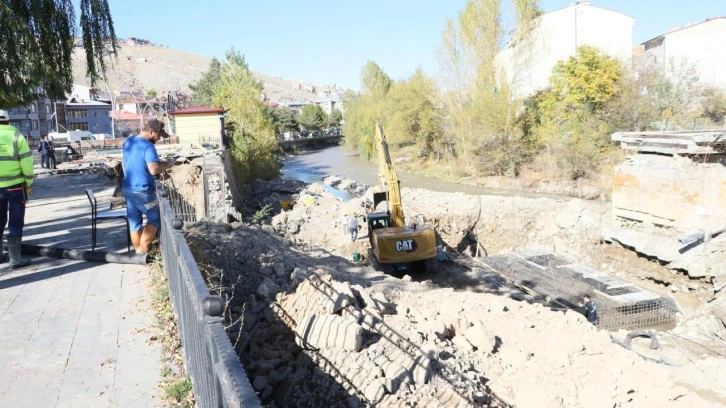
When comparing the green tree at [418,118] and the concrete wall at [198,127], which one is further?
the green tree at [418,118]

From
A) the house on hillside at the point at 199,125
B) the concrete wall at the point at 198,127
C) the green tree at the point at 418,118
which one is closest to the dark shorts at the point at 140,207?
the house on hillside at the point at 199,125

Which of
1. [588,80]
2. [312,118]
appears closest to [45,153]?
[588,80]

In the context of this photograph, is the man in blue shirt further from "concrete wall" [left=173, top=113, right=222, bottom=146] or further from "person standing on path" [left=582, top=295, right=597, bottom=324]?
"concrete wall" [left=173, top=113, right=222, bottom=146]

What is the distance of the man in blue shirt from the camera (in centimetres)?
575

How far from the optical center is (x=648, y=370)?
805cm

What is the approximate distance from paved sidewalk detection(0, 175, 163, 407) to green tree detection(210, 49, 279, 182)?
24.2 meters

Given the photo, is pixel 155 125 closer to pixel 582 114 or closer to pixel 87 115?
pixel 582 114

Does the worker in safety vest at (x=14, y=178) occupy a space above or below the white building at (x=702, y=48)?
below

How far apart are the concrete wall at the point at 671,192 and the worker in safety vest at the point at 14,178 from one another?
18.1 m

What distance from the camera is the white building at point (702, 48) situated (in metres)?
40.5

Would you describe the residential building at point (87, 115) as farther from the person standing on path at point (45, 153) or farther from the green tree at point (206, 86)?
the person standing on path at point (45, 153)

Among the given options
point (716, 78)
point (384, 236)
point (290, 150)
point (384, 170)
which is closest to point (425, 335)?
point (384, 236)

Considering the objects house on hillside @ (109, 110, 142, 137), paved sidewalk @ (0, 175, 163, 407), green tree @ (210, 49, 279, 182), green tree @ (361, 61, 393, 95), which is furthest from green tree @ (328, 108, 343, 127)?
paved sidewalk @ (0, 175, 163, 407)

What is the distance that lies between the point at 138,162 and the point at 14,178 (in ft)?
4.36
